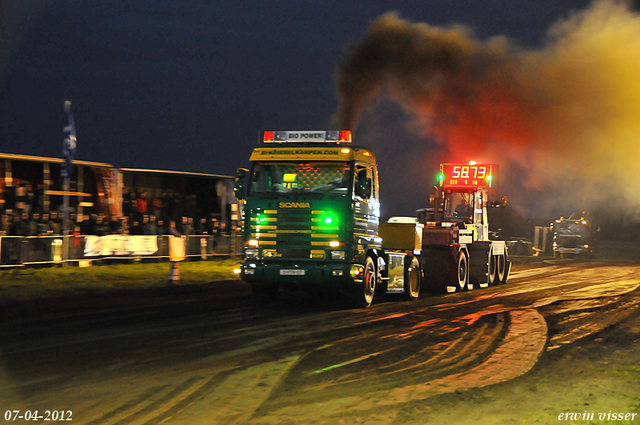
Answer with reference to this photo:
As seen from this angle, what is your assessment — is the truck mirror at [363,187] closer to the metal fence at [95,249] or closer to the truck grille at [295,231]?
the truck grille at [295,231]

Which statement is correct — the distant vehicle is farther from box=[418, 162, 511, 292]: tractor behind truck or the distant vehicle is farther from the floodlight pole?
the floodlight pole

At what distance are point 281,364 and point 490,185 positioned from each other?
16068mm

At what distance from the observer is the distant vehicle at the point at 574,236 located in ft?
155

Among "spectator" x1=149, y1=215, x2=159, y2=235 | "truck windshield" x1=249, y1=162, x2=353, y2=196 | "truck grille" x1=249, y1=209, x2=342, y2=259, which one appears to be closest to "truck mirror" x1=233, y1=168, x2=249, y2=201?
"truck windshield" x1=249, y1=162, x2=353, y2=196

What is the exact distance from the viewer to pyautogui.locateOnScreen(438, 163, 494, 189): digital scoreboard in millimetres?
23078

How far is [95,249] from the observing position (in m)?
23.7

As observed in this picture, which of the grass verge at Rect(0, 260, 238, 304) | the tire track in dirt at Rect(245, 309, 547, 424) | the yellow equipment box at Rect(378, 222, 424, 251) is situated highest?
the yellow equipment box at Rect(378, 222, 424, 251)

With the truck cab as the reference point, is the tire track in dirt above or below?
below

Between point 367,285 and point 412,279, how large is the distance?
9.71 feet

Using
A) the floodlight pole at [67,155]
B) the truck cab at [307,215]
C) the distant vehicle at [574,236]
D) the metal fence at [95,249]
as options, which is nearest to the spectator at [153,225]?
the metal fence at [95,249]

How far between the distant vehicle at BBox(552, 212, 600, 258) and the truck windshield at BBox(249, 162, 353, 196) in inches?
1455

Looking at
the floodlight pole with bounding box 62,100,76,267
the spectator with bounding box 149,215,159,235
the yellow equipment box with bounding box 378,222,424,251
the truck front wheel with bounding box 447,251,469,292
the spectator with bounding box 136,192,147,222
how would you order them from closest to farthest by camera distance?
1. the yellow equipment box with bounding box 378,222,424,251
2. the truck front wheel with bounding box 447,251,469,292
3. the floodlight pole with bounding box 62,100,76,267
4. the spectator with bounding box 136,192,147,222
5. the spectator with bounding box 149,215,159,235

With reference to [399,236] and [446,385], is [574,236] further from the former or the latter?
[446,385]

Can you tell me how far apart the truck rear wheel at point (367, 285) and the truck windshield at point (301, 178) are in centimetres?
196
